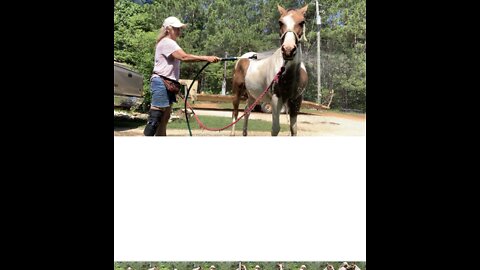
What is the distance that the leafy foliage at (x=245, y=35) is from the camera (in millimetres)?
6812

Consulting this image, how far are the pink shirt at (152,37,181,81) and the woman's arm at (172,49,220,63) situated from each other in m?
0.05

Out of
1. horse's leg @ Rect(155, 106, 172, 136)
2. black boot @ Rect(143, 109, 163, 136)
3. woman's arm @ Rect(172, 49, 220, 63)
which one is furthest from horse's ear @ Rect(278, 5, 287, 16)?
black boot @ Rect(143, 109, 163, 136)

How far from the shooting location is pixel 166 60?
6.83 m

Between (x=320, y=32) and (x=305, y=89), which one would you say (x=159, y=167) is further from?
(x=320, y=32)

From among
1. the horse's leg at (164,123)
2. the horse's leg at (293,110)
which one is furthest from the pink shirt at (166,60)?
the horse's leg at (293,110)

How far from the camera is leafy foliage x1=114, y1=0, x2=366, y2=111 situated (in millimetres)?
6812

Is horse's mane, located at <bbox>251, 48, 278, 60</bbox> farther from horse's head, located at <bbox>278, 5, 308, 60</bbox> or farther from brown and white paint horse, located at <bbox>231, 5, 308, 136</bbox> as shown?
horse's head, located at <bbox>278, 5, 308, 60</bbox>

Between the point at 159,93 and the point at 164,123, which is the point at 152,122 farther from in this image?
the point at 159,93

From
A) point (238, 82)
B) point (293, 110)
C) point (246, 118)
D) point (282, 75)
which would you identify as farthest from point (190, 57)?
point (293, 110)

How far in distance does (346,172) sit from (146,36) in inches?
105

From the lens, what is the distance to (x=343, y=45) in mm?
6902

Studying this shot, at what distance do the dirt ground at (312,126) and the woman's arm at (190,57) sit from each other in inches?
22.7

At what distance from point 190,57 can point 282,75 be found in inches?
41.5

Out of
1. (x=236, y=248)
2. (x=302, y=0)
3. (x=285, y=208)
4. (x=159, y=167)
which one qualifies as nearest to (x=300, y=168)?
(x=285, y=208)
